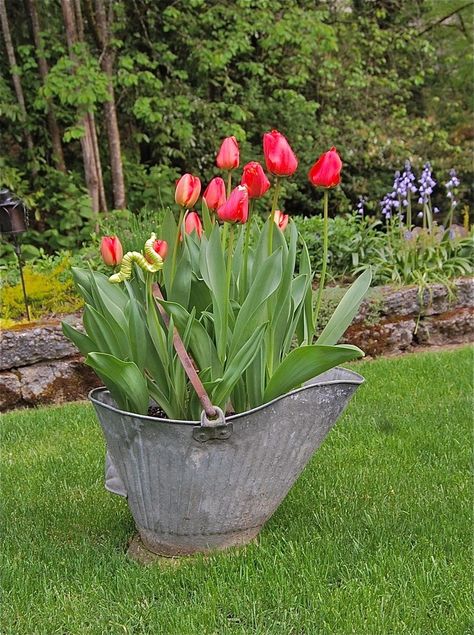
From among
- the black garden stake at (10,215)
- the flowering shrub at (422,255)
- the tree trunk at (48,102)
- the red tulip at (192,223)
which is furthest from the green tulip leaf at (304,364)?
the tree trunk at (48,102)

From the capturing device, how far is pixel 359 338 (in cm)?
469

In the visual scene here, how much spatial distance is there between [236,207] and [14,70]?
5.92 m

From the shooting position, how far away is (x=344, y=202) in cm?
873

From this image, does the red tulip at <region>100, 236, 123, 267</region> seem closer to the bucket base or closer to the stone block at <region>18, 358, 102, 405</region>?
the bucket base

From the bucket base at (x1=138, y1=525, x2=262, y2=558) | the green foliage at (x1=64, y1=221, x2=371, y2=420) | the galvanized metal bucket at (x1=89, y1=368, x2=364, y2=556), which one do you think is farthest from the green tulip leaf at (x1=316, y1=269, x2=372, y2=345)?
the bucket base at (x1=138, y1=525, x2=262, y2=558)

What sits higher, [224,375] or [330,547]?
[224,375]

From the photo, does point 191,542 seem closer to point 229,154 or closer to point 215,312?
point 215,312

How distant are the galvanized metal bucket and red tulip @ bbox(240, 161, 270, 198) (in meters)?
0.52

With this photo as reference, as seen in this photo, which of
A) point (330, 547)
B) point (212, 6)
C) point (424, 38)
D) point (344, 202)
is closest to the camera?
point (330, 547)

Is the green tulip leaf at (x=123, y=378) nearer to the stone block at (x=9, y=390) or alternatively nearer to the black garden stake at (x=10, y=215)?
the stone block at (x=9, y=390)

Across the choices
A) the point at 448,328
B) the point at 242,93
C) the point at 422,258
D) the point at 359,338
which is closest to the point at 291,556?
the point at 359,338

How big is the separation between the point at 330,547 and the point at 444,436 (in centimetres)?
109

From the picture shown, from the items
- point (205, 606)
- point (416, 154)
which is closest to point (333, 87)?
point (416, 154)

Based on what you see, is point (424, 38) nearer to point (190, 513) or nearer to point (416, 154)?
point (416, 154)
